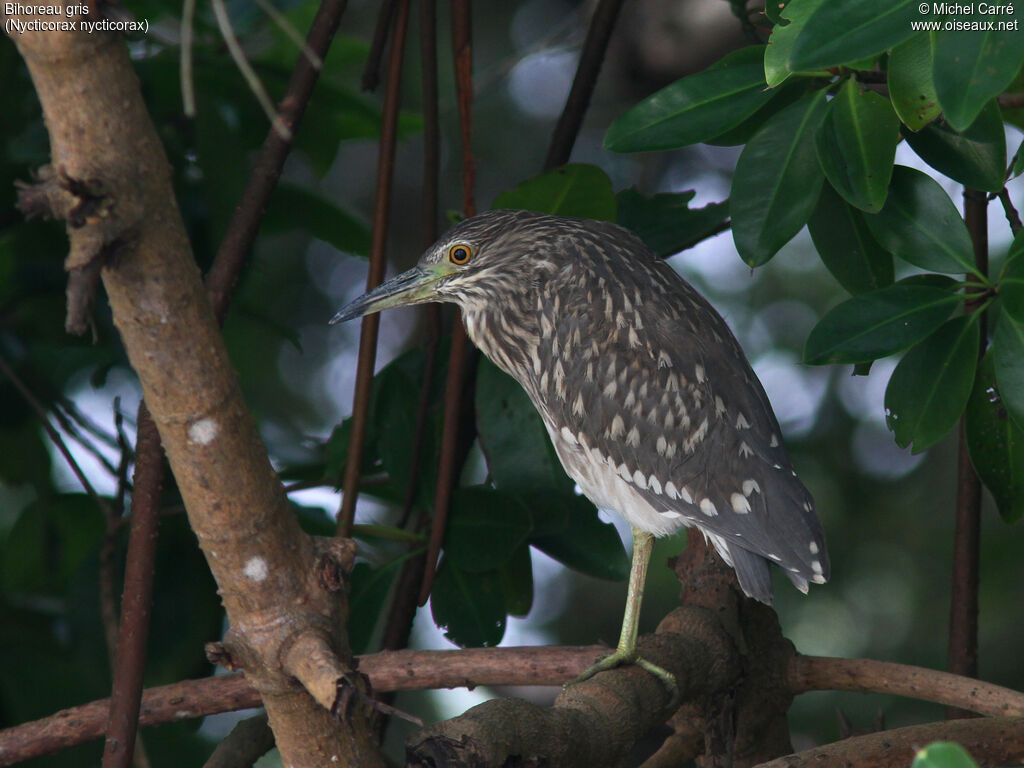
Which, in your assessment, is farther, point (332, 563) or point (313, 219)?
point (313, 219)

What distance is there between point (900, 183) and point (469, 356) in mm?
1200

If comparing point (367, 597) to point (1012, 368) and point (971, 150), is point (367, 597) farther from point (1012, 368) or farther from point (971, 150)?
point (971, 150)

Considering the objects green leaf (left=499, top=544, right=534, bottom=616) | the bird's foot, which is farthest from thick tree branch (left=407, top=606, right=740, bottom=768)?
green leaf (left=499, top=544, right=534, bottom=616)

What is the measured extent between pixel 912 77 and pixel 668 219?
1.00 m

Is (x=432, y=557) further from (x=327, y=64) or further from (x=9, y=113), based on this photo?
(x=9, y=113)

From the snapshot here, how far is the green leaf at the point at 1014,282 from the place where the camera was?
1.44m

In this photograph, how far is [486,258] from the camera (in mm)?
2199

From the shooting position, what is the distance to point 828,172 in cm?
143

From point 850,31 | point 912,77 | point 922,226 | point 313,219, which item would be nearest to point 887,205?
point 922,226

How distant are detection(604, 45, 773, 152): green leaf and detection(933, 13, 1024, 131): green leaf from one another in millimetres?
519

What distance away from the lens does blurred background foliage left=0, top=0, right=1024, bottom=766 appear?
2.18 meters

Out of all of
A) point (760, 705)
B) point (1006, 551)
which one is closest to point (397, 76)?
point (760, 705)

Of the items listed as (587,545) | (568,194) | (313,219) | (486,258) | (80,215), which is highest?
(313,219)

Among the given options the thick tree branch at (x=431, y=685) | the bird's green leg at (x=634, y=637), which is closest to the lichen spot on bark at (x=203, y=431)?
the thick tree branch at (x=431, y=685)
